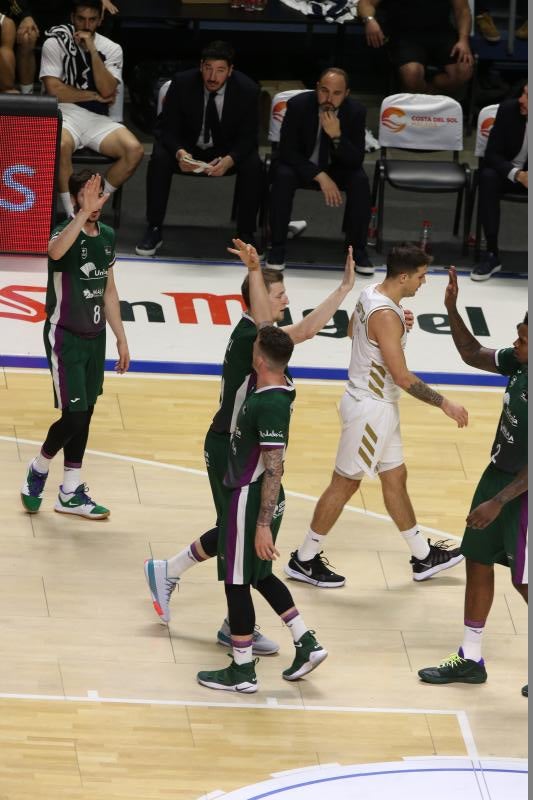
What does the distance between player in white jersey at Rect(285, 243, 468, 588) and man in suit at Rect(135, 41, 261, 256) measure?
15.0 ft

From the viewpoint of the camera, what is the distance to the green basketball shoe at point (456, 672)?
21.3 feet

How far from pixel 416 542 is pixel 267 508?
1.51 metres

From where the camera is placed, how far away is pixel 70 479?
779 cm

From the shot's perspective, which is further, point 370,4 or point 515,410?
point 370,4

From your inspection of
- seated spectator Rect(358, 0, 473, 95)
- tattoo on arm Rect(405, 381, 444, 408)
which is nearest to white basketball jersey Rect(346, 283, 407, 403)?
tattoo on arm Rect(405, 381, 444, 408)

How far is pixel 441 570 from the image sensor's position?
7426mm

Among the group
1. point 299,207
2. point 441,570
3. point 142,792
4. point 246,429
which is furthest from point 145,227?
point 142,792

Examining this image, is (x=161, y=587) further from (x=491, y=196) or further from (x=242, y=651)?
(x=491, y=196)

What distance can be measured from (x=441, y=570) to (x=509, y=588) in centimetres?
34

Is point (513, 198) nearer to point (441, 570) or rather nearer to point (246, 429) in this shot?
point (441, 570)

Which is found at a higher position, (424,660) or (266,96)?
(266,96)

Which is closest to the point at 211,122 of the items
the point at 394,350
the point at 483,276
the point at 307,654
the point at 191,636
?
the point at 483,276

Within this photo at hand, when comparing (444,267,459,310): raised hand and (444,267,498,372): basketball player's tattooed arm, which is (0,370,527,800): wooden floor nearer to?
(444,267,498,372): basketball player's tattooed arm

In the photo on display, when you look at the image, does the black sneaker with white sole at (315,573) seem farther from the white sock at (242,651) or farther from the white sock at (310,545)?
the white sock at (242,651)
